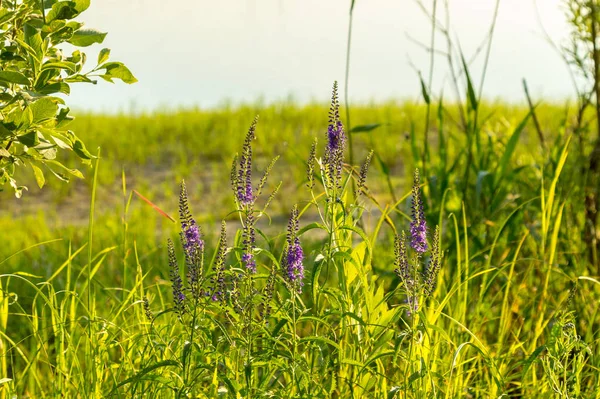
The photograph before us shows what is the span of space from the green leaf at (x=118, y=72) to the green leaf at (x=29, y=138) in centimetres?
29

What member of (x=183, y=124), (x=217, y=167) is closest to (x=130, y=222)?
(x=217, y=167)

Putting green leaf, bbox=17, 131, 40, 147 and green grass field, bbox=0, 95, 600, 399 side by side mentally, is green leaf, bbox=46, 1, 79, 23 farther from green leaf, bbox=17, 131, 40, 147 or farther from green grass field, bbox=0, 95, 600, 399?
green grass field, bbox=0, 95, 600, 399

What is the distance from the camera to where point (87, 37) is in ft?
7.54

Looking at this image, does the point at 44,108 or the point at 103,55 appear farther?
the point at 103,55

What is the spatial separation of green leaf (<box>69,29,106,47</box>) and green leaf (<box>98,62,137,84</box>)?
3.8 inches

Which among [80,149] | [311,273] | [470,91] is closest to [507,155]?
[470,91]

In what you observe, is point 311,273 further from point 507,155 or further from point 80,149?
point 507,155

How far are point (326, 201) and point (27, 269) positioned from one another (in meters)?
4.27

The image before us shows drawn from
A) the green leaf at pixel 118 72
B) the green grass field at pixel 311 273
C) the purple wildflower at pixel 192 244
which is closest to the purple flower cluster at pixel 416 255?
the green grass field at pixel 311 273

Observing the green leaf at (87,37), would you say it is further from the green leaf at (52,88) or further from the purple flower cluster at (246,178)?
the purple flower cluster at (246,178)

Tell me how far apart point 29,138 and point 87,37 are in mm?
374

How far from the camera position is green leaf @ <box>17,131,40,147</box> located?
2.20m

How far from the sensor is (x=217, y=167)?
9148 millimetres

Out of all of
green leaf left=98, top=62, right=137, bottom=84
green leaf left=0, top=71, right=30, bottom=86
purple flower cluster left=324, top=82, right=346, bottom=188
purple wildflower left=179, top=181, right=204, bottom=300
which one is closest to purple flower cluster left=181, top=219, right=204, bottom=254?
purple wildflower left=179, top=181, right=204, bottom=300
